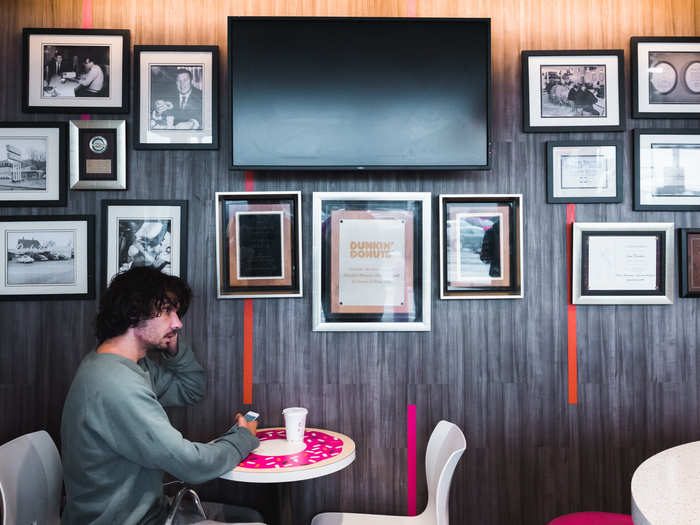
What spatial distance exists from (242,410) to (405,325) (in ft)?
2.96

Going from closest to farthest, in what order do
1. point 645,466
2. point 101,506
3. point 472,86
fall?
point 645,466
point 101,506
point 472,86

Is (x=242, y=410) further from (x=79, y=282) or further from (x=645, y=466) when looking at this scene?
(x=645, y=466)

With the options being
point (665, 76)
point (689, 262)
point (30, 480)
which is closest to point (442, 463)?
point (30, 480)

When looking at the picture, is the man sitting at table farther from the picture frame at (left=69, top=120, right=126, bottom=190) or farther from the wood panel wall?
the picture frame at (left=69, top=120, right=126, bottom=190)

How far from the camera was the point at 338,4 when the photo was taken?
254cm

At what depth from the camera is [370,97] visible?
2422 millimetres

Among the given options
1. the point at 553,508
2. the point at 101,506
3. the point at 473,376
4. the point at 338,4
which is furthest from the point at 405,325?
the point at 338,4

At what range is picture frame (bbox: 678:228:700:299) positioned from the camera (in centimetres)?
255

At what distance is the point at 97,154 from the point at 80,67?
1.43 feet

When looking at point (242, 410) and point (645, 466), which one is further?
point (242, 410)

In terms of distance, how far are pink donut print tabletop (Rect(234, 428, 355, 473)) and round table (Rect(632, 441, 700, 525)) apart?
106 centimetres

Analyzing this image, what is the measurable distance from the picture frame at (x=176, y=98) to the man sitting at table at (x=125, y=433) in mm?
934

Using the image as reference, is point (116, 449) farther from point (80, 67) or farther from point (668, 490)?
point (80, 67)

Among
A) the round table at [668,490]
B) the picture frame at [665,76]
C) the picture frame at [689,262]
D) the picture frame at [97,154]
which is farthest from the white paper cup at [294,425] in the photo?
the picture frame at [665,76]
